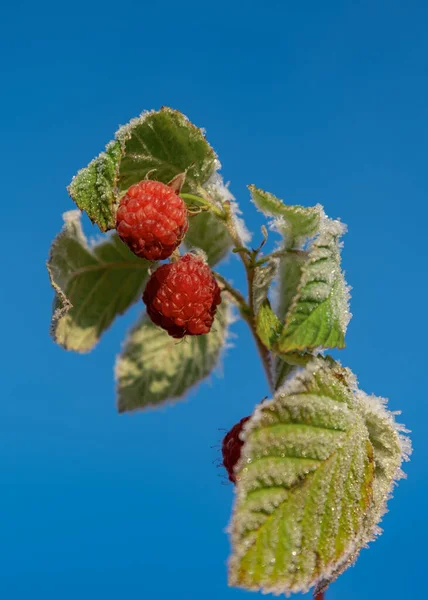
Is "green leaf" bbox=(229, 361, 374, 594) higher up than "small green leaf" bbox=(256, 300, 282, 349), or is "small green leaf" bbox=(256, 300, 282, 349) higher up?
"small green leaf" bbox=(256, 300, 282, 349)

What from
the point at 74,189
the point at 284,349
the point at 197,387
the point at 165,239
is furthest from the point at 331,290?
the point at 197,387

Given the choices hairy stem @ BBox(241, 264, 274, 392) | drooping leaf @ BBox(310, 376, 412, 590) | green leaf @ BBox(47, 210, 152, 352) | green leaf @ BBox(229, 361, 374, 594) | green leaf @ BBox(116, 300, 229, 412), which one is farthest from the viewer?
green leaf @ BBox(116, 300, 229, 412)

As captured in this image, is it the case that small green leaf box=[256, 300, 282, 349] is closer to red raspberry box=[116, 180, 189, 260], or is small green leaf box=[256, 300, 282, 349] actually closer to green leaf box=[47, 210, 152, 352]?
red raspberry box=[116, 180, 189, 260]

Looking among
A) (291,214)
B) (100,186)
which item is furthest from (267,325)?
(100,186)

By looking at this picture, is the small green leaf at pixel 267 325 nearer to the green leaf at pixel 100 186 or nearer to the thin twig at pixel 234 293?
the thin twig at pixel 234 293

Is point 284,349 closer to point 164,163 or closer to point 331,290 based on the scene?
point 331,290

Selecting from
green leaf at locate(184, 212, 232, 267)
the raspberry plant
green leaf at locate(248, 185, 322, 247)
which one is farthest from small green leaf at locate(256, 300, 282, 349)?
green leaf at locate(184, 212, 232, 267)

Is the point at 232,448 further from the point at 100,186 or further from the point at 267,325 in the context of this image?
the point at 100,186
